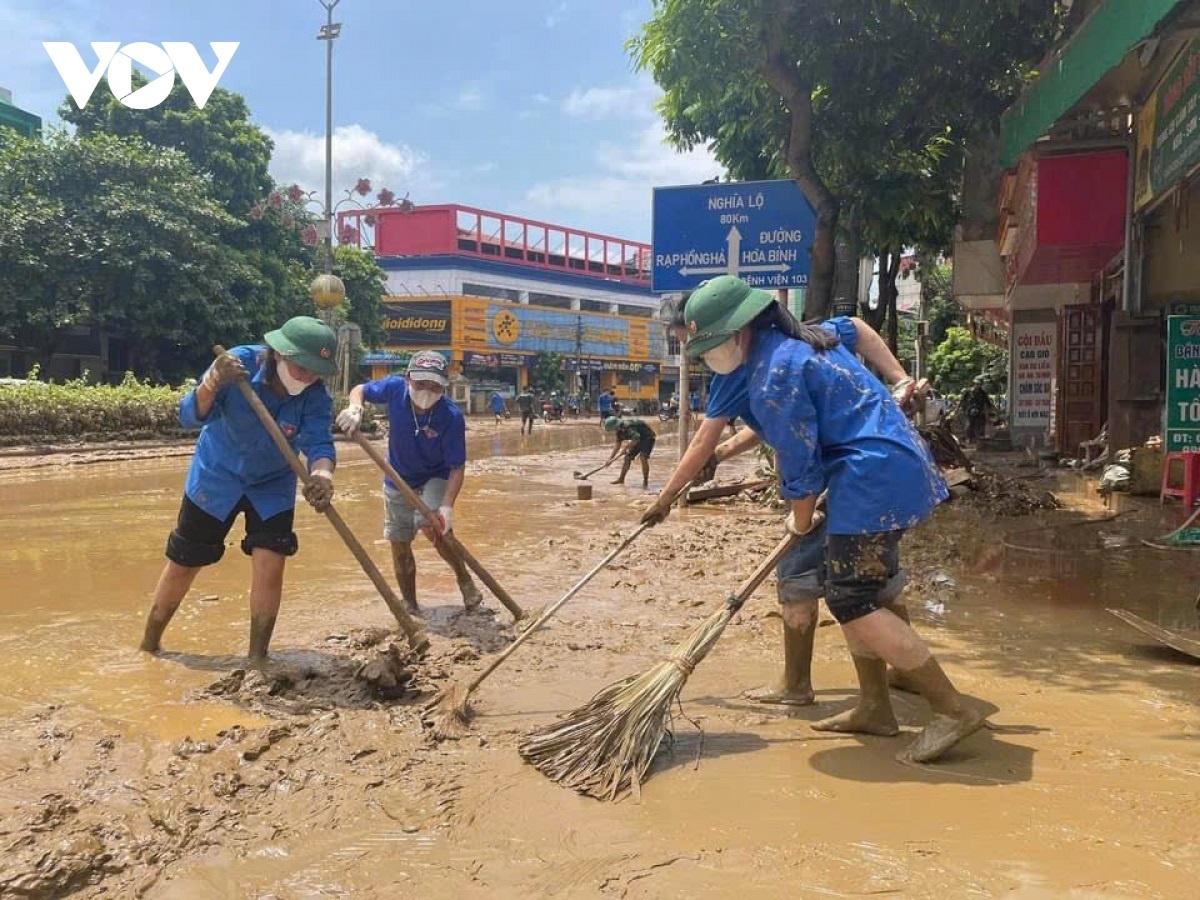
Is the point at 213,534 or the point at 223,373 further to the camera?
the point at 213,534

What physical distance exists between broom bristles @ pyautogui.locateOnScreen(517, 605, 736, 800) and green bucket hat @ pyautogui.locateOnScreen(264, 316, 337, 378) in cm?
178

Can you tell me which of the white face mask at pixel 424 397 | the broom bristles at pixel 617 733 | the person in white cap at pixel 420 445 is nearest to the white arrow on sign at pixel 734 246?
the person in white cap at pixel 420 445

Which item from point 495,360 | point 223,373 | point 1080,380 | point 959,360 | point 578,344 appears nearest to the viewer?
point 223,373

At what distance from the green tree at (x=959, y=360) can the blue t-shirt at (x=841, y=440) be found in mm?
25561

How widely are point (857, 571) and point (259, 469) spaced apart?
101 inches

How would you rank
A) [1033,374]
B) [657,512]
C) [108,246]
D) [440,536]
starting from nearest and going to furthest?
[657,512] → [440,536] → [1033,374] → [108,246]

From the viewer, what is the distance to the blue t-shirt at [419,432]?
4.84 m

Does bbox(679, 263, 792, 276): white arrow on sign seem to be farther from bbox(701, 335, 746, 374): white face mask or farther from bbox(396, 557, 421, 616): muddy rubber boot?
bbox(701, 335, 746, 374): white face mask

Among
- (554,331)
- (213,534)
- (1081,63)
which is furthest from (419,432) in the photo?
(554,331)

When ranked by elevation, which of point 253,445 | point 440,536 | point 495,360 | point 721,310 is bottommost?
point 440,536

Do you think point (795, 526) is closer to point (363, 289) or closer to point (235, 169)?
point (235, 169)

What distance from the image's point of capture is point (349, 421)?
4.18m

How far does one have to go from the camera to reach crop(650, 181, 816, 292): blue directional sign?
25.6 feet

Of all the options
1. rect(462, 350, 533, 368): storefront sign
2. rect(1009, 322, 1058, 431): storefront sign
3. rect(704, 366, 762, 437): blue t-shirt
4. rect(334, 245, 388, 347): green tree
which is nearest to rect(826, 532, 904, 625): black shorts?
rect(704, 366, 762, 437): blue t-shirt
